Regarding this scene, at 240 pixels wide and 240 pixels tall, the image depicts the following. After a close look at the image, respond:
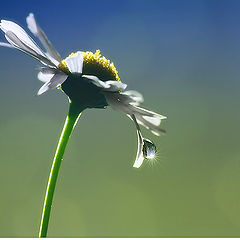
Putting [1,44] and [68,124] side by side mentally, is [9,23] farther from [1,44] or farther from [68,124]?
[68,124]

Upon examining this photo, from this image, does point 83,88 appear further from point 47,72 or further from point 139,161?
point 139,161

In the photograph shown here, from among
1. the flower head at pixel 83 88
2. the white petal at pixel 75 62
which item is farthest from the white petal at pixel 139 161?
the white petal at pixel 75 62

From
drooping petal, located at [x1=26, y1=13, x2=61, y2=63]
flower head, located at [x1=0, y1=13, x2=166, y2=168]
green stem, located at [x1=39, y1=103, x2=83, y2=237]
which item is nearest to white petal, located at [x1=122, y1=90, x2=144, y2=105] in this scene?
flower head, located at [x1=0, y1=13, x2=166, y2=168]

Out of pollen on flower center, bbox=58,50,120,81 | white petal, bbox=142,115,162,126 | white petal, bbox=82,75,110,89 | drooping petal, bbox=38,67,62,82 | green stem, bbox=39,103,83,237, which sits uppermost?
pollen on flower center, bbox=58,50,120,81

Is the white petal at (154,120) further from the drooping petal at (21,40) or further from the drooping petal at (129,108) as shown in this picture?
the drooping petal at (21,40)

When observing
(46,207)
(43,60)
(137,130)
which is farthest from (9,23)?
(46,207)

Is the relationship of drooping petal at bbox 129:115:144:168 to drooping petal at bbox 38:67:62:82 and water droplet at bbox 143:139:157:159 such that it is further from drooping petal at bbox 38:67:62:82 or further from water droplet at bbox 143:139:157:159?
drooping petal at bbox 38:67:62:82
